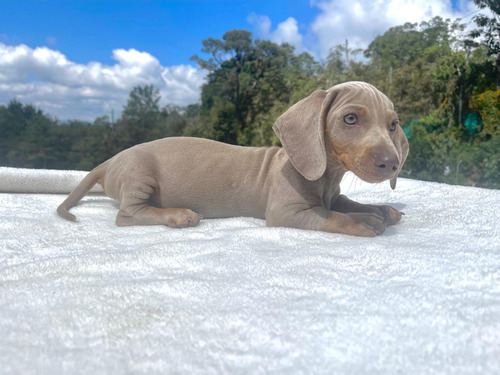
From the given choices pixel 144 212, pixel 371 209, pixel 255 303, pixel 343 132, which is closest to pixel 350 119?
pixel 343 132

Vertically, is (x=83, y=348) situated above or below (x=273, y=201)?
below

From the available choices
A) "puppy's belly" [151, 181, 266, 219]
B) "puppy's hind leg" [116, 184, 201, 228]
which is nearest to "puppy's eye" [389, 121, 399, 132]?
"puppy's belly" [151, 181, 266, 219]

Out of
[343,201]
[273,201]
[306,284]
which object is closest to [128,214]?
[273,201]

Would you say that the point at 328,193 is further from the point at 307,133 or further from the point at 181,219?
the point at 181,219

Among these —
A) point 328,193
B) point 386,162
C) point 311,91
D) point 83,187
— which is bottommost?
point 83,187

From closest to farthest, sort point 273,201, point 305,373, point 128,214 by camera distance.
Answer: point 305,373, point 273,201, point 128,214

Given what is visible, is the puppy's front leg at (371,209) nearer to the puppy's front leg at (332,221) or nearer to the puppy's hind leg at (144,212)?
the puppy's front leg at (332,221)

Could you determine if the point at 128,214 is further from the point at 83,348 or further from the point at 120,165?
the point at 83,348
